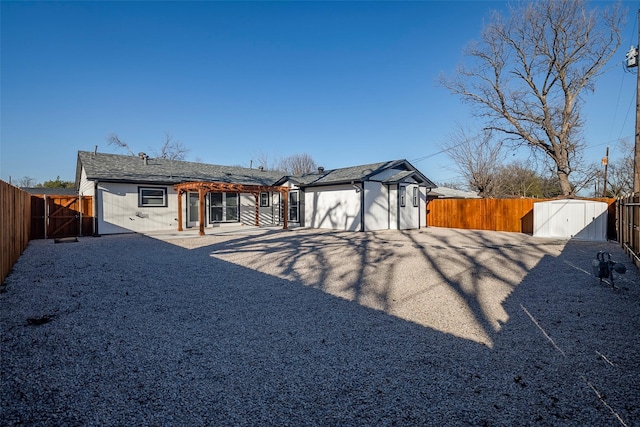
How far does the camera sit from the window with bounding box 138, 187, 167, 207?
15977 mm

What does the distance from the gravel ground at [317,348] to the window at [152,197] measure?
919cm

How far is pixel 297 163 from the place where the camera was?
48.8 metres

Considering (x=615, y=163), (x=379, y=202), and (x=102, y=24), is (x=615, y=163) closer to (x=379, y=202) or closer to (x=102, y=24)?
(x=379, y=202)

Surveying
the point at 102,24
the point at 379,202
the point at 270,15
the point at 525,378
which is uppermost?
the point at 270,15

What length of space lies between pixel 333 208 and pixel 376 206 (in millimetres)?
2388

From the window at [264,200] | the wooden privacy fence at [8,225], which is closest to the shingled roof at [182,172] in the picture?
the window at [264,200]

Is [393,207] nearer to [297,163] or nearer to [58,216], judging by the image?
[58,216]

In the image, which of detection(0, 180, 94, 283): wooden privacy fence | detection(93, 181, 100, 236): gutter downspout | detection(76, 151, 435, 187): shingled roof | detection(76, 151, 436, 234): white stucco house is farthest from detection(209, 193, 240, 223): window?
detection(0, 180, 94, 283): wooden privacy fence

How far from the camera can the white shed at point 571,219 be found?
13.6 meters

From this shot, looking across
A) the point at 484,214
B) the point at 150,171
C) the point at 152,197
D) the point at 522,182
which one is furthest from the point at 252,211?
the point at 522,182

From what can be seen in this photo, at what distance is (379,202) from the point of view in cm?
1769

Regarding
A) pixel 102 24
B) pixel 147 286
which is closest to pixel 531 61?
pixel 102 24

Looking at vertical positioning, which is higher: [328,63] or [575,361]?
[328,63]

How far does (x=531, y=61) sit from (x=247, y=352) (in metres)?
25.1
